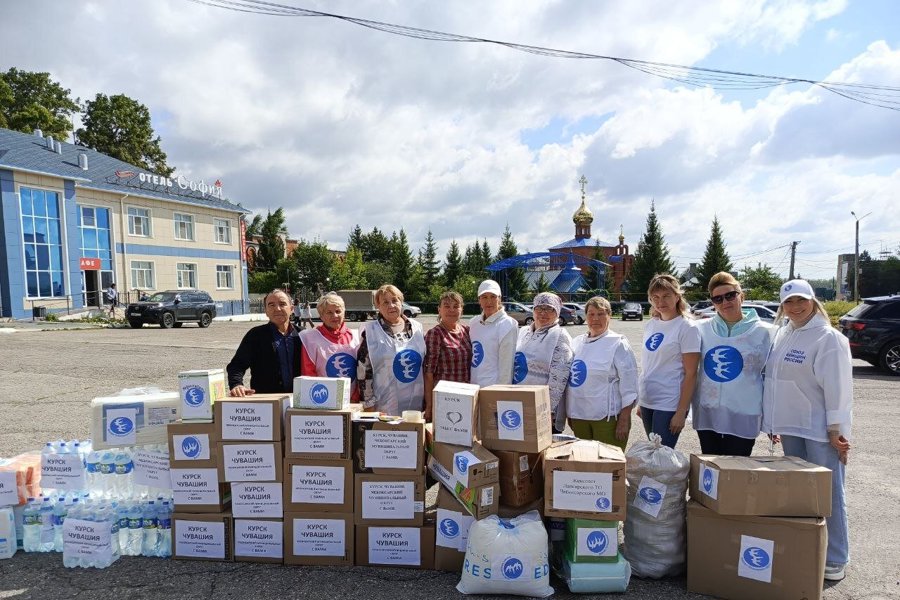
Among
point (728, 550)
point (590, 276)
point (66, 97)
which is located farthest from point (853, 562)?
point (66, 97)

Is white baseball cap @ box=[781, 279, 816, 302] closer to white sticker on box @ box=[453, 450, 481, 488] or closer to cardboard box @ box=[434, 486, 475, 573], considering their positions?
white sticker on box @ box=[453, 450, 481, 488]

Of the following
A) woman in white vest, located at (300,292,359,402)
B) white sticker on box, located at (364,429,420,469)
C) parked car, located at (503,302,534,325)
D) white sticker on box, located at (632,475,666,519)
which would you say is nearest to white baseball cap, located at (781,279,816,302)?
white sticker on box, located at (632,475,666,519)

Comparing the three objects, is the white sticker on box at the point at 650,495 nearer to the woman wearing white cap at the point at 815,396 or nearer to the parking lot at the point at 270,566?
the parking lot at the point at 270,566

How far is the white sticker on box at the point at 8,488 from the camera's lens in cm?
361

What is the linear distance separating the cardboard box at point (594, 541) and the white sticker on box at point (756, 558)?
0.70m

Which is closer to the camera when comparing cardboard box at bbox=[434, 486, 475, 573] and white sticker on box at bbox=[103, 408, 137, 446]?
cardboard box at bbox=[434, 486, 475, 573]

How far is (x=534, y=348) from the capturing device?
4.19 meters

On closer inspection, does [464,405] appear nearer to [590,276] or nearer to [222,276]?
[222,276]

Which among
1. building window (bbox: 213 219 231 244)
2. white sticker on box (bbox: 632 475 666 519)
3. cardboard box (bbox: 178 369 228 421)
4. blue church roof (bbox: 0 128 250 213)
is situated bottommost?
white sticker on box (bbox: 632 475 666 519)

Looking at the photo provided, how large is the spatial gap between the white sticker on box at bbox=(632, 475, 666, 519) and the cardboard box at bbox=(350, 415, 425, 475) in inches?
54.8

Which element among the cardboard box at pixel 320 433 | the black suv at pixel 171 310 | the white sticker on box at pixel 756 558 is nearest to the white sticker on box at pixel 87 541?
the cardboard box at pixel 320 433

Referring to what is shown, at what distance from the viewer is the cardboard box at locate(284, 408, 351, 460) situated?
11.4 ft

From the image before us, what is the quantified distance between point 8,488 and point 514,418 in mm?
3498

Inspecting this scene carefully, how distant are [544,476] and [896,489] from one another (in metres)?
3.83
